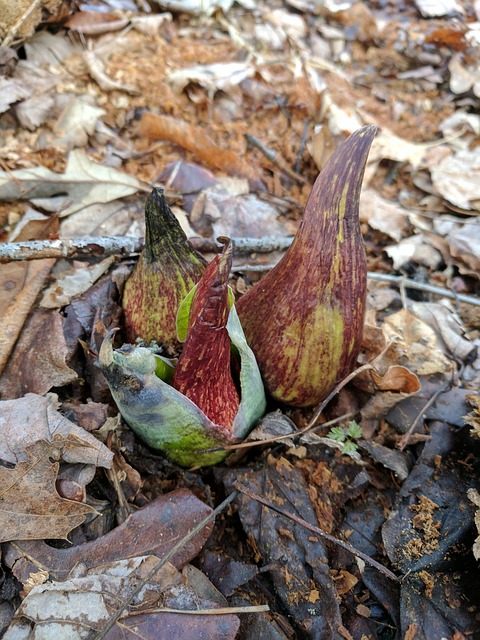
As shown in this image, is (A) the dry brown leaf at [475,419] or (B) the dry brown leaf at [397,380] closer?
(A) the dry brown leaf at [475,419]

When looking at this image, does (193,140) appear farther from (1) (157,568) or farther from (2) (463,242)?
(1) (157,568)

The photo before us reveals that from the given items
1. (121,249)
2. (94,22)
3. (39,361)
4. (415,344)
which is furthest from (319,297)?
(94,22)

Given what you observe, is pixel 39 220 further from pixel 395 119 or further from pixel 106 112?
pixel 395 119

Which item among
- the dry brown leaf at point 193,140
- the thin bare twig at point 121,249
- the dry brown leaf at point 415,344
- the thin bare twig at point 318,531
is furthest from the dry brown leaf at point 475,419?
the dry brown leaf at point 193,140

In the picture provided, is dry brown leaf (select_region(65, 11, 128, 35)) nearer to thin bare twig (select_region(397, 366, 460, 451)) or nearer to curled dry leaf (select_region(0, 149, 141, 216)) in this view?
curled dry leaf (select_region(0, 149, 141, 216))

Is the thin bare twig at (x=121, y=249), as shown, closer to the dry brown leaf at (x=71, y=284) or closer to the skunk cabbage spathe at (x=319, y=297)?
the dry brown leaf at (x=71, y=284)

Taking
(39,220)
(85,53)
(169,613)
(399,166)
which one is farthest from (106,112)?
(169,613)
